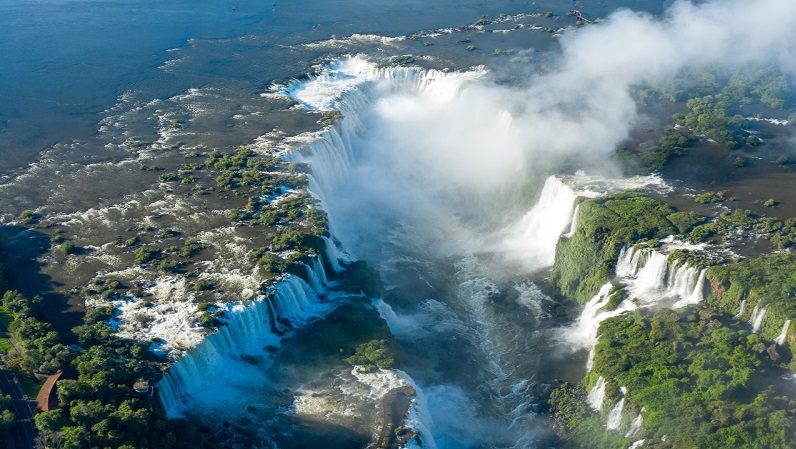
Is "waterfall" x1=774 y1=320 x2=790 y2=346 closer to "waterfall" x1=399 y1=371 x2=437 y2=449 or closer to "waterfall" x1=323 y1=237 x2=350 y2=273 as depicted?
"waterfall" x1=399 y1=371 x2=437 y2=449

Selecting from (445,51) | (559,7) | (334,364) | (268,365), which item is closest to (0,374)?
(268,365)

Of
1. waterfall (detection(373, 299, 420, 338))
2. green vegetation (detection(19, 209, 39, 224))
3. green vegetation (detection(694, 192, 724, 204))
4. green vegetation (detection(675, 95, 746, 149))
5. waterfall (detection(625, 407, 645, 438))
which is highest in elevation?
green vegetation (detection(675, 95, 746, 149))

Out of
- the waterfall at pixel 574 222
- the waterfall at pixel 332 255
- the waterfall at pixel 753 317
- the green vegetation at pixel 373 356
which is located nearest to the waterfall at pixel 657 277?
the waterfall at pixel 753 317

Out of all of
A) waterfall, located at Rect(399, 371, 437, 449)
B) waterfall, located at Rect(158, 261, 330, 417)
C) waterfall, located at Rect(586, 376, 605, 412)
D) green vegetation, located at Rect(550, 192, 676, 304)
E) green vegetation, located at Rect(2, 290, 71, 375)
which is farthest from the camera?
green vegetation, located at Rect(550, 192, 676, 304)

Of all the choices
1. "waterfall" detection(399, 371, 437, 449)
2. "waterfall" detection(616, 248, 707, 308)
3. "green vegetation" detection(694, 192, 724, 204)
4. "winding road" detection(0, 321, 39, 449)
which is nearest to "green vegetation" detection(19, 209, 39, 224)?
"winding road" detection(0, 321, 39, 449)

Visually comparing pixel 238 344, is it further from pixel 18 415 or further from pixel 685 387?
pixel 685 387

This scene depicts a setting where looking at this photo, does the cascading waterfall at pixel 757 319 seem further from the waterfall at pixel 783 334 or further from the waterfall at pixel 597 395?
the waterfall at pixel 597 395

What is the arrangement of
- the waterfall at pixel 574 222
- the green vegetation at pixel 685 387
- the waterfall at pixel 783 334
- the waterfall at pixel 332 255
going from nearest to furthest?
1. the green vegetation at pixel 685 387
2. the waterfall at pixel 783 334
3. the waterfall at pixel 332 255
4. the waterfall at pixel 574 222
